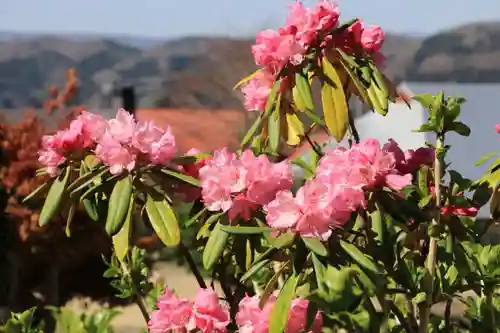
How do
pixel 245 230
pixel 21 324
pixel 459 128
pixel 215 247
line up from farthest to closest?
pixel 21 324, pixel 459 128, pixel 215 247, pixel 245 230

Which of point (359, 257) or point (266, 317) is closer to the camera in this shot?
point (359, 257)

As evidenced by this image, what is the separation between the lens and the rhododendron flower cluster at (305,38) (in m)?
1.75

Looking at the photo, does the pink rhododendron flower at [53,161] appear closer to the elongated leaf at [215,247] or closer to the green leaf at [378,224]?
the elongated leaf at [215,247]

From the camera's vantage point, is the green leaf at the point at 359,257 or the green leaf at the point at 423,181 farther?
the green leaf at the point at 423,181

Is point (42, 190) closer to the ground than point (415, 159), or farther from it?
closer to the ground

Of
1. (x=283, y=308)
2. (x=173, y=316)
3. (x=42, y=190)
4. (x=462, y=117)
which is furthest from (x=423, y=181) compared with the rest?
(x=462, y=117)

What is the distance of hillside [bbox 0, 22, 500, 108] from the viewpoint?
68.4 ft

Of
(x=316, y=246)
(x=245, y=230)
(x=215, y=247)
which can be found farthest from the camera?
(x=215, y=247)

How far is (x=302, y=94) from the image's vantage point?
1708 mm

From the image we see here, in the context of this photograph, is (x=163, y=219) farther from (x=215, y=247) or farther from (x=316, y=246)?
(x=316, y=246)

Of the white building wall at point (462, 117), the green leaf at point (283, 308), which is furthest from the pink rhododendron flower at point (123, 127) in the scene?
the white building wall at point (462, 117)

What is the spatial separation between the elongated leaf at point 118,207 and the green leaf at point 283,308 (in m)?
0.38

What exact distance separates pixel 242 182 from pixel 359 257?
0.31m

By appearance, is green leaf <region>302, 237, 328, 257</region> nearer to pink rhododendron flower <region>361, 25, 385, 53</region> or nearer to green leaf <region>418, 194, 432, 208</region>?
green leaf <region>418, 194, 432, 208</region>
